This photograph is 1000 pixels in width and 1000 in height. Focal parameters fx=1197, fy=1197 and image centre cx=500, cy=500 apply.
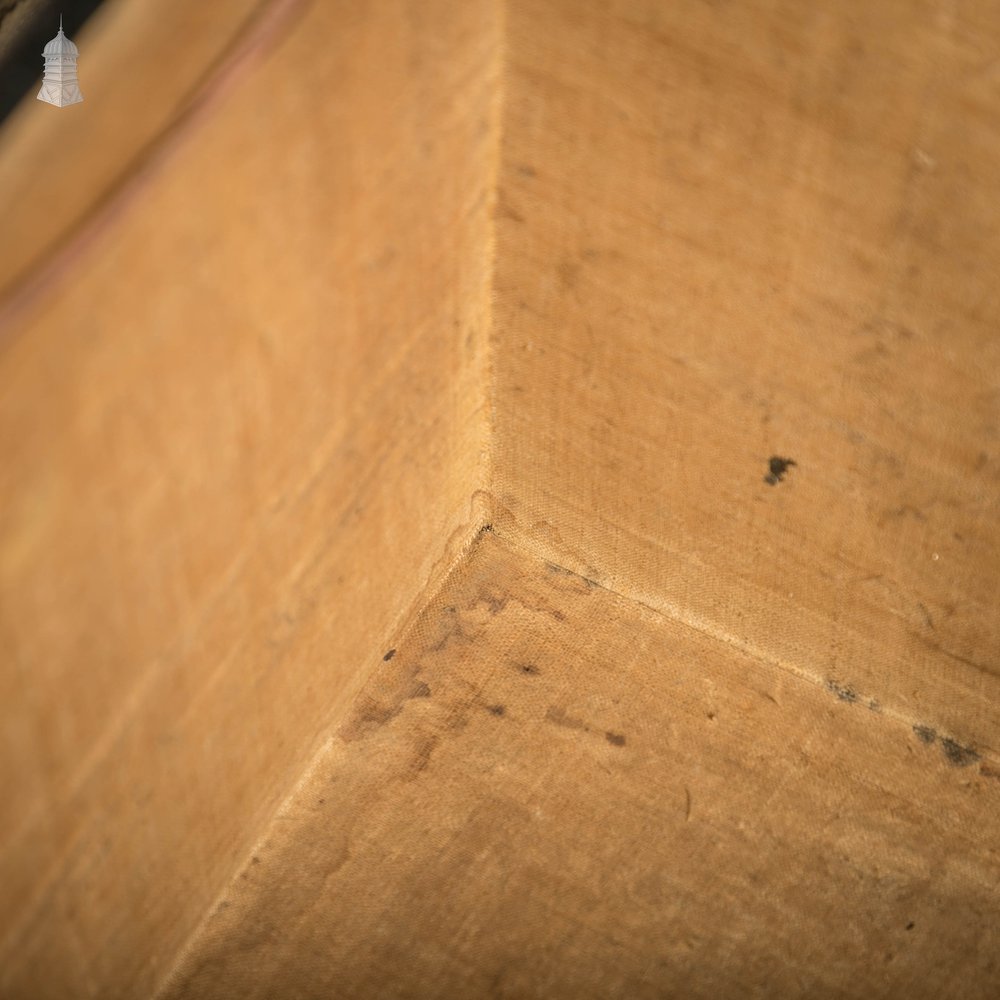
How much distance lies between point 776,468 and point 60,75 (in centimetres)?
67

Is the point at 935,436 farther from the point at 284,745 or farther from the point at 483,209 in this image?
the point at 284,745

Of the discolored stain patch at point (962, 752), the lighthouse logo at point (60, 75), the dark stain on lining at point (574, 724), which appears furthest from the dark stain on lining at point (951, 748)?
the lighthouse logo at point (60, 75)

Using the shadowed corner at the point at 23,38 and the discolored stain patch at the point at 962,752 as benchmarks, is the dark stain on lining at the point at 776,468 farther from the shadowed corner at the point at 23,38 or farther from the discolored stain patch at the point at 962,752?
the shadowed corner at the point at 23,38

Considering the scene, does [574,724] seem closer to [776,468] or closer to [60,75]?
[776,468]

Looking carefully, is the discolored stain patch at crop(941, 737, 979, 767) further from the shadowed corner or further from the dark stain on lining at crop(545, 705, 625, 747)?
the shadowed corner

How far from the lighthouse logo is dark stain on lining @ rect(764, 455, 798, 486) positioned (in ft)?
2.13

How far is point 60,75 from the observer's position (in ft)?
2.79

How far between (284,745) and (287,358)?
382 mm

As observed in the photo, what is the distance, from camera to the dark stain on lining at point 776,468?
3.57 feet

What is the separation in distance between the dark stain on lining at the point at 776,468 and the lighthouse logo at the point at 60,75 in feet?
2.13

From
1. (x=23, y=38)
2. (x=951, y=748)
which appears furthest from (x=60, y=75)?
(x=951, y=748)

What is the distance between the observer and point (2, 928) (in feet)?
2.61

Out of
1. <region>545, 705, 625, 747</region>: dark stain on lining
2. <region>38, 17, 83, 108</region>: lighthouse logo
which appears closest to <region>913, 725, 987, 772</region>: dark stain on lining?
<region>545, 705, 625, 747</region>: dark stain on lining

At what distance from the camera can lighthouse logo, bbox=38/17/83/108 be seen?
2.64 ft
